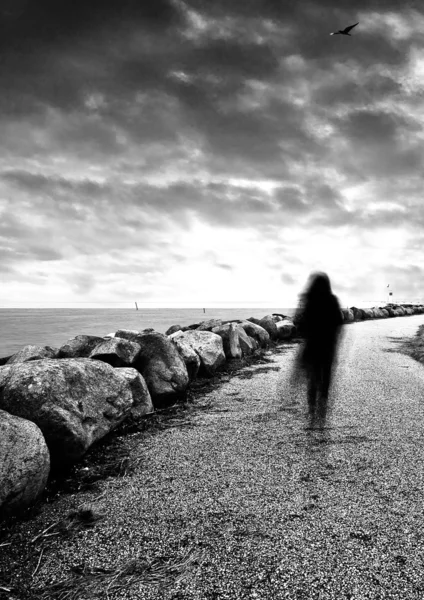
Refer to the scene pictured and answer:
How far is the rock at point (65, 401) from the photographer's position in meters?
3.82

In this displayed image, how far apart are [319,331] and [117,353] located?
3.18 meters

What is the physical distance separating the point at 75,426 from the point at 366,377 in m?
6.60

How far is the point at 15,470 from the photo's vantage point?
9.80ft

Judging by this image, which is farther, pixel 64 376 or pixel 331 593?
pixel 64 376

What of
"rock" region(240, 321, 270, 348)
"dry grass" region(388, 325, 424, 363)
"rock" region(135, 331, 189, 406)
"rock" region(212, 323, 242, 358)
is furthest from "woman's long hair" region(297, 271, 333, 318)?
"rock" region(240, 321, 270, 348)

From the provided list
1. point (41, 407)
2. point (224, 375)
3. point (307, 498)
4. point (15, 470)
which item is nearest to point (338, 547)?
point (307, 498)

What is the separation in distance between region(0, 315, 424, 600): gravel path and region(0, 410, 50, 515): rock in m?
0.21

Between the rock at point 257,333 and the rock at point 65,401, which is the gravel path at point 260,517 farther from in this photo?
the rock at point 257,333

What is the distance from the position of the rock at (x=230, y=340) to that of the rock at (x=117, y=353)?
14.4 ft

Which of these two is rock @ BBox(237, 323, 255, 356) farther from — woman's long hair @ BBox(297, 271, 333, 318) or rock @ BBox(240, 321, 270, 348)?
woman's long hair @ BBox(297, 271, 333, 318)

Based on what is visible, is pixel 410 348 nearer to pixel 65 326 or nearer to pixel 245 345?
pixel 245 345

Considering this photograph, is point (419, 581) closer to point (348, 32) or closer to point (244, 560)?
point (244, 560)

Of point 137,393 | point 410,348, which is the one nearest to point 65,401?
point 137,393

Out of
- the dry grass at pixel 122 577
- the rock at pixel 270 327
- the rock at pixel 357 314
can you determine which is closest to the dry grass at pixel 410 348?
the rock at pixel 270 327
